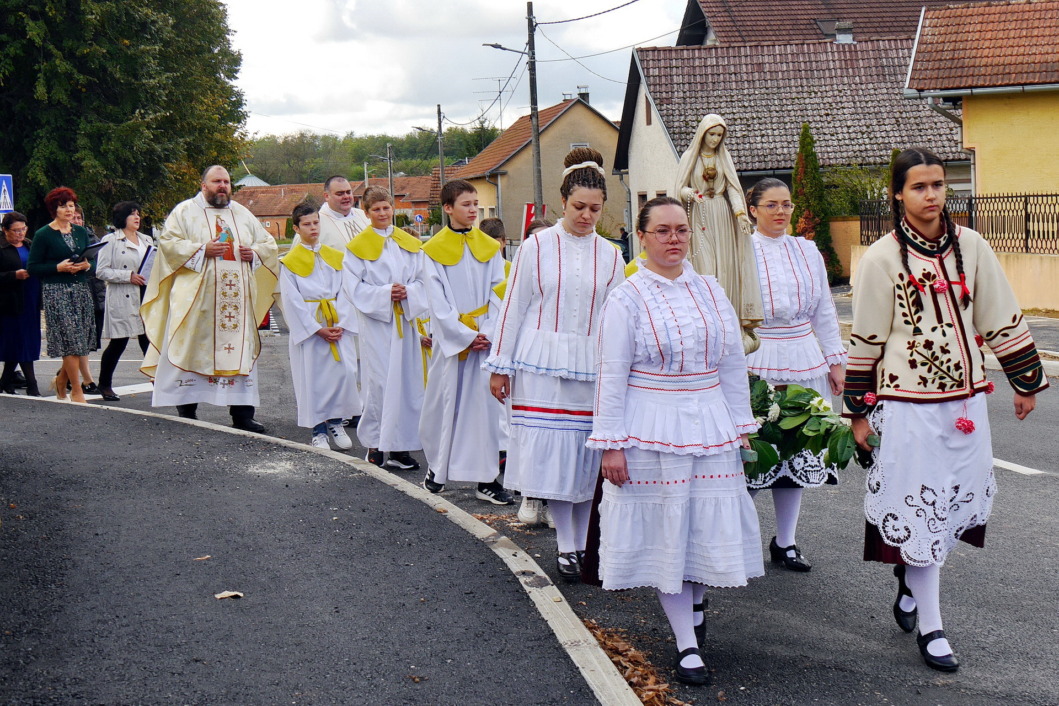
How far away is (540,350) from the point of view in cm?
596

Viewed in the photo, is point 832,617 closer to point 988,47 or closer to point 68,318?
point 68,318

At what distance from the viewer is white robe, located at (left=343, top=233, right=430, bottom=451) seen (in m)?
8.63

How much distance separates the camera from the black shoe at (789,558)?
6.04 m

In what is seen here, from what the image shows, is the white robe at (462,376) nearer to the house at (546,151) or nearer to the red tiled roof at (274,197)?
the house at (546,151)

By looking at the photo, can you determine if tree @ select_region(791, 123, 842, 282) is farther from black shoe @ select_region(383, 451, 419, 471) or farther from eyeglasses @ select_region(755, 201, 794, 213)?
eyeglasses @ select_region(755, 201, 794, 213)

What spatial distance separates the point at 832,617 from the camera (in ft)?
17.5

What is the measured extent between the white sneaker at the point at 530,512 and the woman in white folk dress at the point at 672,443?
2353 millimetres

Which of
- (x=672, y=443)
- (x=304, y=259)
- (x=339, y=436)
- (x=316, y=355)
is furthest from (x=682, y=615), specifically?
(x=304, y=259)

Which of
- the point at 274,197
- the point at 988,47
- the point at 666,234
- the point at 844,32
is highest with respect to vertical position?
the point at 274,197

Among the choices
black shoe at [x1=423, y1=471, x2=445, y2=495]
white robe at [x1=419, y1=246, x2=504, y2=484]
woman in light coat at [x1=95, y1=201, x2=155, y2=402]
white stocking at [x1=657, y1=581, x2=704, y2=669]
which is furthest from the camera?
woman in light coat at [x1=95, y1=201, x2=155, y2=402]

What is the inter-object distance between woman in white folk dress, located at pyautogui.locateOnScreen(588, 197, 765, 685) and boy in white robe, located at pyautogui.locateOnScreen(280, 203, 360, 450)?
17.3ft

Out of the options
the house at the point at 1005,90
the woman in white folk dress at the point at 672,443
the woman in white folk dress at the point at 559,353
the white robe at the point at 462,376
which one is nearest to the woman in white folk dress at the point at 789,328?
the woman in white folk dress at the point at 559,353

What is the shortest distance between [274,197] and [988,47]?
12662 centimetres

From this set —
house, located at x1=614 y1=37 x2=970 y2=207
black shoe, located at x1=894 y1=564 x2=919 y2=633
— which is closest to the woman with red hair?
black shoe, located at x1=894 y1=564 x2=919 y2=633
